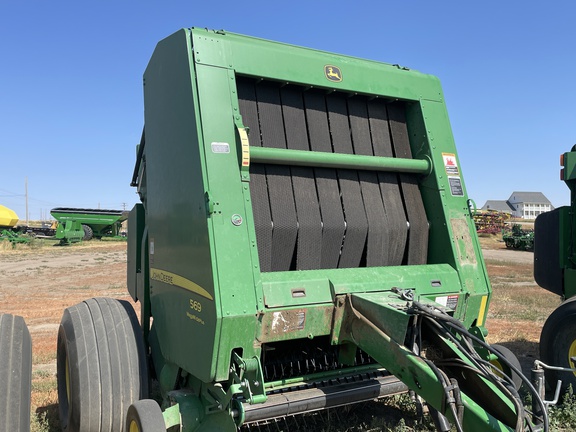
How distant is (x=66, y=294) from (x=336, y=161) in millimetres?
11364

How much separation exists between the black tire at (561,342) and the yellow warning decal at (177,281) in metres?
3.45

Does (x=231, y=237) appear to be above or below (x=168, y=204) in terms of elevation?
below

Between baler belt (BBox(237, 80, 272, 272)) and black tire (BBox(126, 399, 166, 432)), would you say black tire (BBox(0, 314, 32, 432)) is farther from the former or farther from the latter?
baler belt (BBox(237, 80, 272, 272))

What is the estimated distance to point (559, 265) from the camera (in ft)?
19.3

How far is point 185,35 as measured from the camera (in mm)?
3430

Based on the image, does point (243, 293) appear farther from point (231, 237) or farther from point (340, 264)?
point (340, 264)

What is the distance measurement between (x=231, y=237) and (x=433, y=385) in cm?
141

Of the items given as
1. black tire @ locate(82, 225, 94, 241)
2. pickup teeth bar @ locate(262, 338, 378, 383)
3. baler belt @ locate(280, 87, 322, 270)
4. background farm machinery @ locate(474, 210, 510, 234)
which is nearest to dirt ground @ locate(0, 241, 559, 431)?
pickup teeth bar @ locate(262, 338, 378, 383)

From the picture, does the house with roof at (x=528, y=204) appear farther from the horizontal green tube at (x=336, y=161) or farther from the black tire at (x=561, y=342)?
the horizontal green tube at (x=336, y=161)

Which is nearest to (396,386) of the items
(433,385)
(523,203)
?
(433,385)

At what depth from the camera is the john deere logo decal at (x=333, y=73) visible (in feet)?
12.7

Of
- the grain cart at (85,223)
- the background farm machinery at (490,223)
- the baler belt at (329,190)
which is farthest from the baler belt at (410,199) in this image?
the background farm machinery at (490,223)

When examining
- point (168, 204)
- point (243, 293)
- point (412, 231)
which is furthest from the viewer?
point (412, 231)

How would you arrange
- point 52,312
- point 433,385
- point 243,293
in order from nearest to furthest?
point 433,385, point 243,293, point 52,312
